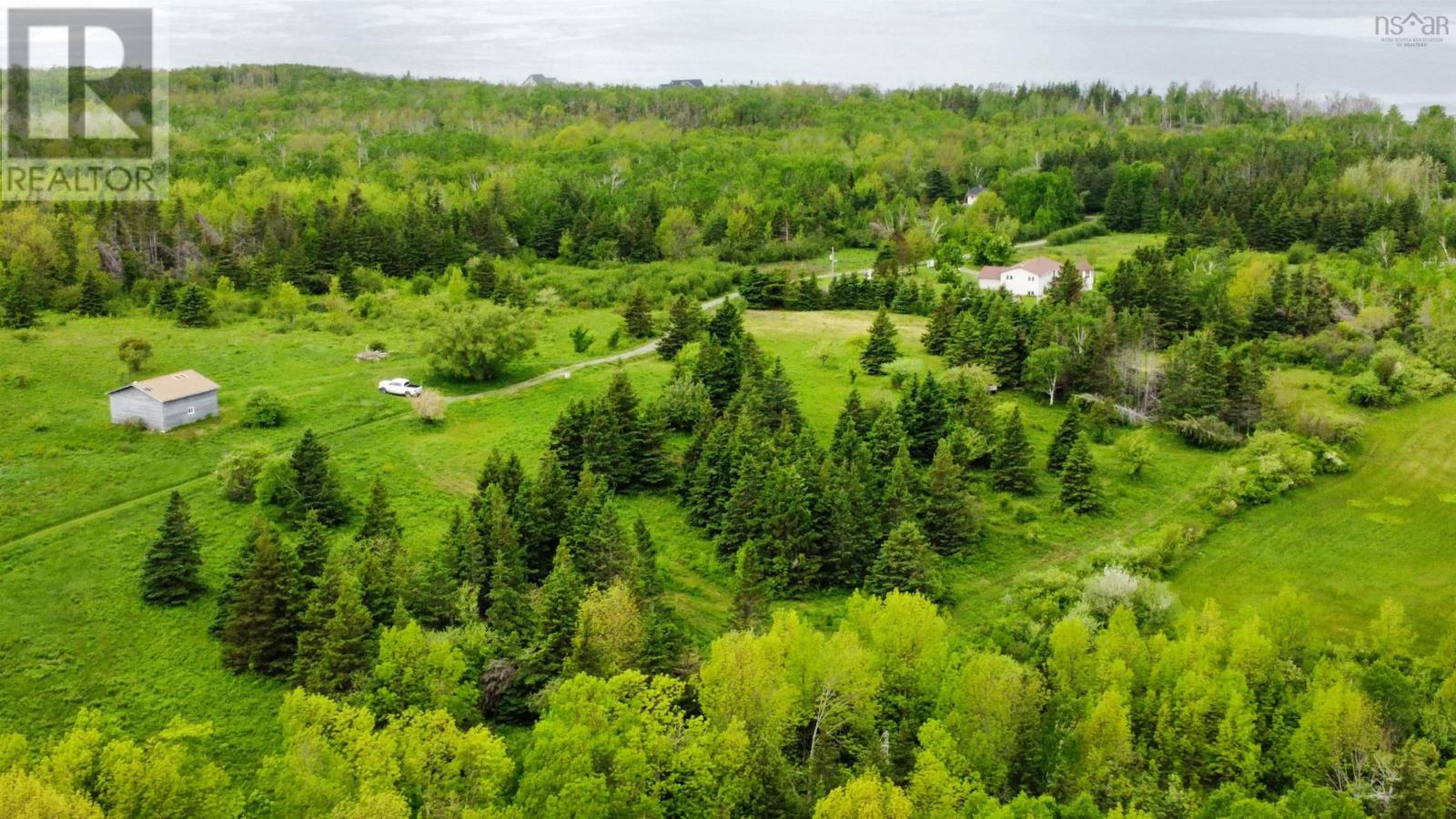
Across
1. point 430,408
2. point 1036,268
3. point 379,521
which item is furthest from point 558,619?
point 1036,268

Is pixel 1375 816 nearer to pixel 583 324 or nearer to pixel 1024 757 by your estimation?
pixel 1024 757

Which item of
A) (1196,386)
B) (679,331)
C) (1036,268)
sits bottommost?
(1196,386)

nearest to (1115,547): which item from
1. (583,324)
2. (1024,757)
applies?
(1024,757)

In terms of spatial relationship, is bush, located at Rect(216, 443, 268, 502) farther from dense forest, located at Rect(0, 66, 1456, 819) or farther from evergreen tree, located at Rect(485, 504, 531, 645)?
evergreen tree, located at Rect(485, 504, 531, 645)

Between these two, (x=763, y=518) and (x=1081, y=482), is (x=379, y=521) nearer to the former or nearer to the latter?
(x=763, y=518)

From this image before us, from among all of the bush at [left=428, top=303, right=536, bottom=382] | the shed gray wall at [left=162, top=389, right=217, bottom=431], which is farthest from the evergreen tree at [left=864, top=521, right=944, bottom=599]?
the shed gray wall at [left=162, top=389, right=217, bottom=431]

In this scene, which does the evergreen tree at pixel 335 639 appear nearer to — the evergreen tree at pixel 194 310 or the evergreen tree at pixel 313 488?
the evergreen tree at pixel 313 488
